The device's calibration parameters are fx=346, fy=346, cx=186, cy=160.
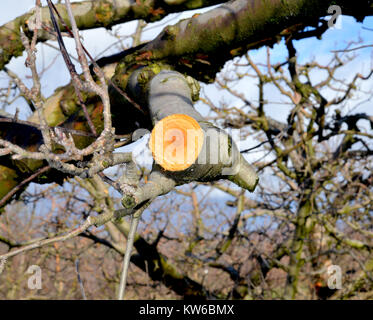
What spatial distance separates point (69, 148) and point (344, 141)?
459 centimetres

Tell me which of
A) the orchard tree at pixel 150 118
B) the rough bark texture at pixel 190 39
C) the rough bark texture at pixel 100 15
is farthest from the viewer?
the rough bark texture at pixel 100 15

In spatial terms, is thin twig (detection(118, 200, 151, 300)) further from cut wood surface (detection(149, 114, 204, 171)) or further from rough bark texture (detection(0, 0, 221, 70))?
rough bark texture (detection(0, 0, 221, 70))

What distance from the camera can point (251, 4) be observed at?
171 centimetres

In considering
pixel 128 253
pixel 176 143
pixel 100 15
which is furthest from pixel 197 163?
pixel 100 15

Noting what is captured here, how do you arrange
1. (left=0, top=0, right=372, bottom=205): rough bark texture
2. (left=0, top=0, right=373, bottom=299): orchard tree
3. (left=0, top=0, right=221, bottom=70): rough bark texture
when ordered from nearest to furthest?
(left=0, top=0, right=373, bottom=299): orchard tree → (left=0, top=0, right=372, bottom=205): rough bark texture → (left=0, top=0, right=221, bottom=70): rough bark texture

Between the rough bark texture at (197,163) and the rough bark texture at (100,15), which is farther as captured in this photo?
the rough bark texture at (100,15)

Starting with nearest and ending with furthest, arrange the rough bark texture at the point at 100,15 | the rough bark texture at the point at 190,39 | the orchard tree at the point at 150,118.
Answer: the orchard tree at the point at 150,118 < the rough bark texture at the point at 190,39 < the rough bark texture at the point at 100,15

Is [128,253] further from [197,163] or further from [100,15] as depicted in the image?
[100,15]

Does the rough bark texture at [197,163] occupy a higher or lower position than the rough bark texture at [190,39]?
lower

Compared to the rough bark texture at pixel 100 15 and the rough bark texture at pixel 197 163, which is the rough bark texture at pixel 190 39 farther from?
the rough bark texture at pixel 197 163

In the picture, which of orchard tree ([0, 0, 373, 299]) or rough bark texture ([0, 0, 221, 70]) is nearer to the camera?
orchard tree ([0, 0, 373, 299])

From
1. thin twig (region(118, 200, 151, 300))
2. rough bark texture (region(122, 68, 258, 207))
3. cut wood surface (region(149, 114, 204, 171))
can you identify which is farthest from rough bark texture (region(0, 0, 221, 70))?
thin twig (region(118, 200, 151, 300))

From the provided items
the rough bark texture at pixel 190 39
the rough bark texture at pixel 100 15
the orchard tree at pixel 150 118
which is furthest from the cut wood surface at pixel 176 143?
the rough bark texture at pixel 100 15
